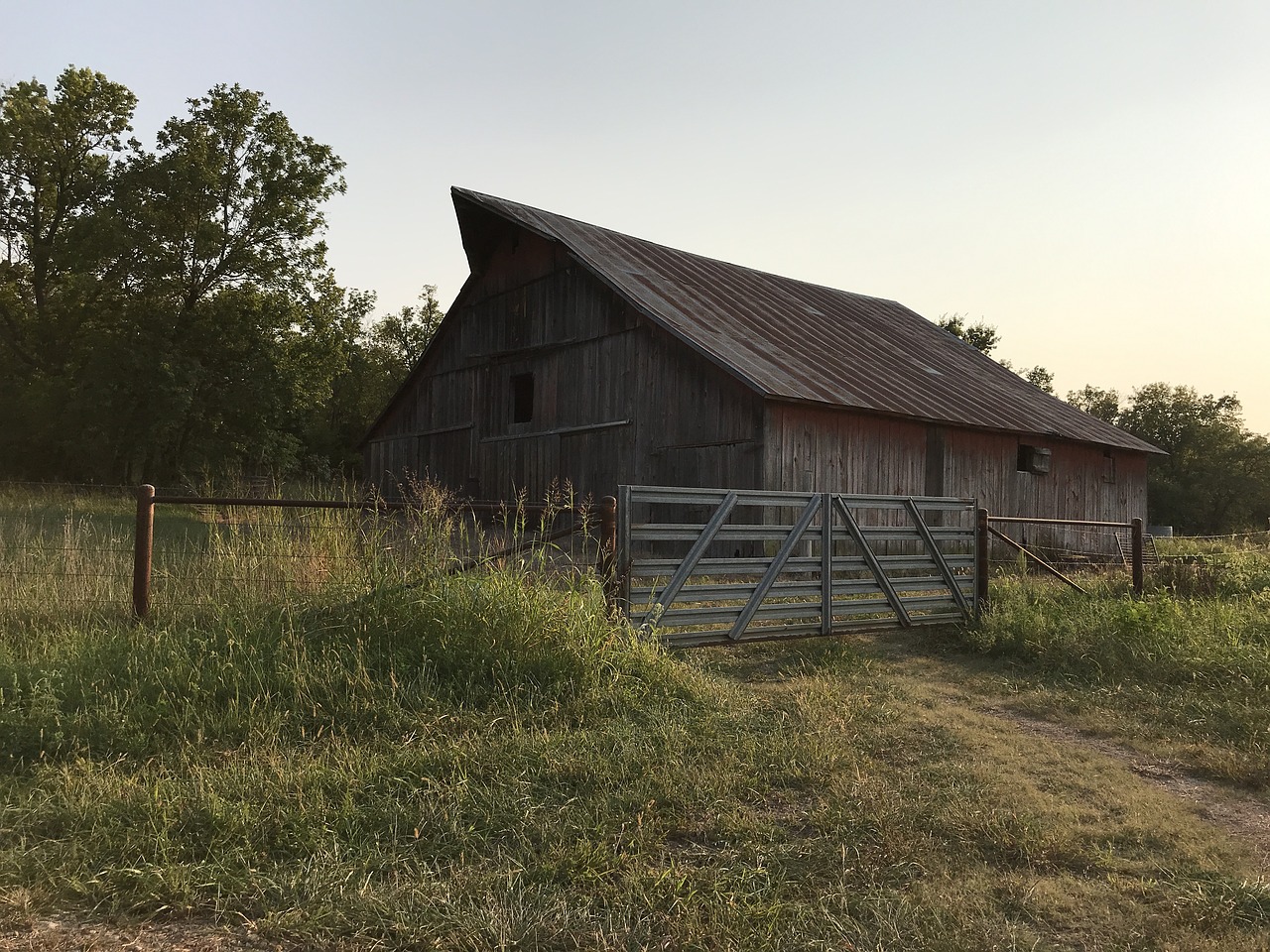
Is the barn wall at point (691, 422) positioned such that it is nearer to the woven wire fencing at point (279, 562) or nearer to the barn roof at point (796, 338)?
the barn roof at point (796, 338)

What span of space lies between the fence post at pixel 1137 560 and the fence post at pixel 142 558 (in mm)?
11284

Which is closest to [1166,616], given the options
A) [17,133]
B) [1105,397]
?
[17,133]

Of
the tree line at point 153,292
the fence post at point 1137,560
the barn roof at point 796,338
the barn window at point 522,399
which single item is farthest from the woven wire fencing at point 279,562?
the tree line at point 153,292

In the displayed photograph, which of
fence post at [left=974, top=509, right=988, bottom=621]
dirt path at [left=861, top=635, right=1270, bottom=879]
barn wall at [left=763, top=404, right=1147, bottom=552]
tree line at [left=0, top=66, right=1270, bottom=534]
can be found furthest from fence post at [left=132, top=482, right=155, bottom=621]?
tree line at [left=0, top=66, right=1270, bottom=534]

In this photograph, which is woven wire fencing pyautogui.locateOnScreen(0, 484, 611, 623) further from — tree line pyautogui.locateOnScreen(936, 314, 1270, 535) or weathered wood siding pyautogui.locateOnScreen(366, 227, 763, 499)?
tree line pyautogui.locateOnScreen(936, 314, 1270, 535)

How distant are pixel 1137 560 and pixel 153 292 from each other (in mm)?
28638

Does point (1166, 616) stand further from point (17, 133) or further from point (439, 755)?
point (17, 133)

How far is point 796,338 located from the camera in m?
17.5

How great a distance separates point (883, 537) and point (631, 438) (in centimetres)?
727

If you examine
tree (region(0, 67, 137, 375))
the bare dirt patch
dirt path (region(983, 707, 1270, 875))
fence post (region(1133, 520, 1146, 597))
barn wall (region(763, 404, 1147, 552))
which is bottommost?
dirt path (region(983, 707, 1270, 875))

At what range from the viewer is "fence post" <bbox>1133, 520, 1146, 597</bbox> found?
11.2 metres

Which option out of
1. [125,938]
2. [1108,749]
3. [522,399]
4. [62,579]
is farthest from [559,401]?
[125,938]

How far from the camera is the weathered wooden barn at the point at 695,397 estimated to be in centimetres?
1431

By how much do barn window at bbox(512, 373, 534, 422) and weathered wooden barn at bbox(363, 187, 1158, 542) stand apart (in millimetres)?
41
